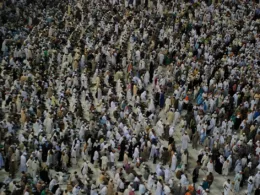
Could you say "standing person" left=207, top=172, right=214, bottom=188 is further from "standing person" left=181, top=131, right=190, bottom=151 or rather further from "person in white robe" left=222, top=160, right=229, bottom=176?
"standing person" left=181, top=131, right=190, bottom=151

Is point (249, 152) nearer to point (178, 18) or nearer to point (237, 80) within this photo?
point (237, 80)

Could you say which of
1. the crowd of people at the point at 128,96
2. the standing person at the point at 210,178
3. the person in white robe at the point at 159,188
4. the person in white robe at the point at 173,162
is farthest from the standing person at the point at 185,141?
the person in white robe at the point at 159,188

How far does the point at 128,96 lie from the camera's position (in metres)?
21.3

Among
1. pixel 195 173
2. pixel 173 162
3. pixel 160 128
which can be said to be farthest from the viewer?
pixel 160 128

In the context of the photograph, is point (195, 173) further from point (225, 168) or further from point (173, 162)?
point (225, 168)

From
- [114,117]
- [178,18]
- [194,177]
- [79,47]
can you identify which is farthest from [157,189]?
[178,18]

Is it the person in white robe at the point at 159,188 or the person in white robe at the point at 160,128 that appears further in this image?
the person in white robe at the point at 160,128

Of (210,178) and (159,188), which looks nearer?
(159,188)

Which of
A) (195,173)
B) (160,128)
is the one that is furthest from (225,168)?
(160,128)

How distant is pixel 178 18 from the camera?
2678 centimetres

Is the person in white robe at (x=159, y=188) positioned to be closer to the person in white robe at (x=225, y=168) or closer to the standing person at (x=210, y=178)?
the standing person at (x=210, y=178)

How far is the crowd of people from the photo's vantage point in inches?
663

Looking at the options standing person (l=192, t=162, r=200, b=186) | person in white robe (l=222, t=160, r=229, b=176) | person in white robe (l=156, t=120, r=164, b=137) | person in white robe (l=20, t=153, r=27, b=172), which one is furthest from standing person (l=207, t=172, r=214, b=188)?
person in white robe (l=20, t=153, r=27, b=172)

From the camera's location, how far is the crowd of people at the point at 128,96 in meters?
16.8
